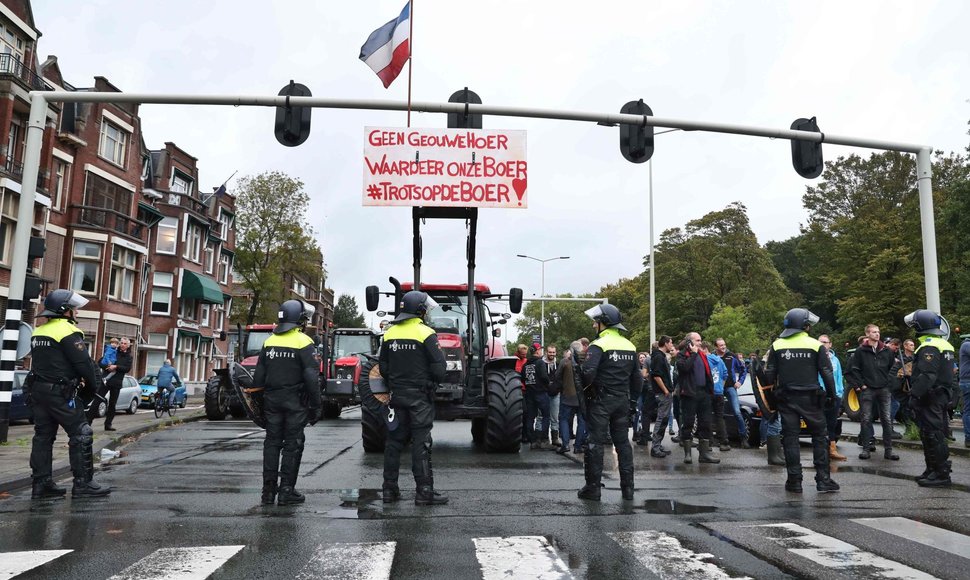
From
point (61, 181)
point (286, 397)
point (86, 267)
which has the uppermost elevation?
point (61, 181)

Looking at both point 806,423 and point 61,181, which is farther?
point 61,181

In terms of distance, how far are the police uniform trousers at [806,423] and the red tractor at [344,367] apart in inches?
503

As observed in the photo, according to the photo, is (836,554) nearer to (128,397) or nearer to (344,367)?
(344,367)

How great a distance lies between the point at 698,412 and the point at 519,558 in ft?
23.8

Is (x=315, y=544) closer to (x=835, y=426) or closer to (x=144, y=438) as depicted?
(x=835, y=426)

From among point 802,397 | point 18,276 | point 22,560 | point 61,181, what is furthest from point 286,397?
point 61,181

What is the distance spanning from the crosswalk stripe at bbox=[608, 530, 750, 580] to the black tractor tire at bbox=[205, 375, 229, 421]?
17492 millimetres

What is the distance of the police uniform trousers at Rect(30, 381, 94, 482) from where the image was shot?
781 centimetres

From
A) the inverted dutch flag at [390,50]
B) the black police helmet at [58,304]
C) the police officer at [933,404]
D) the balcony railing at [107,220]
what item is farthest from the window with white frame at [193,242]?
the police officer at [933,404]

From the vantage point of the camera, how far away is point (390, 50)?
42.1ft

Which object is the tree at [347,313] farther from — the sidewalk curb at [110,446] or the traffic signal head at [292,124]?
the traffic signal head at [292,124]

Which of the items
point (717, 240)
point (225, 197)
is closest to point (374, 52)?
point (225, 197)

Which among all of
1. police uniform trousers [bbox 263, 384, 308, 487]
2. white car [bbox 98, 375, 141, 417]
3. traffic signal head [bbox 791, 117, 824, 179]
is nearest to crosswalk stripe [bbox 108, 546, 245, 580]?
police uniform trousers [bbox 263, 384, 308, 487]

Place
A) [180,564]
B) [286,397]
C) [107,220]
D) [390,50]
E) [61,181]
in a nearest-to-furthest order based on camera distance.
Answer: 1. [180,564]
2. [286,397]
3. [390,50]
4. [61,181]
5. [107,220]
